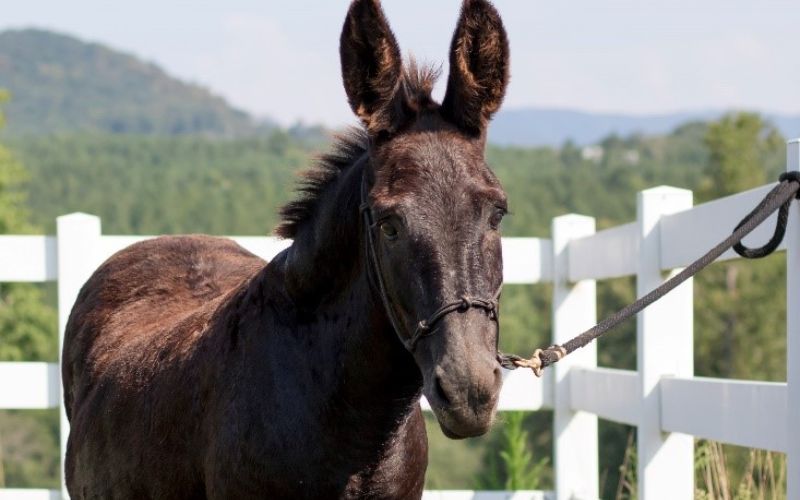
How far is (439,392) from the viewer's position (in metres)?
3.10

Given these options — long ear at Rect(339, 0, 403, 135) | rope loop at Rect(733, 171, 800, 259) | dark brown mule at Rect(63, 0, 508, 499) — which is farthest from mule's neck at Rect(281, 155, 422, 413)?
rope loop at Rect(733, 171, 800, 259)

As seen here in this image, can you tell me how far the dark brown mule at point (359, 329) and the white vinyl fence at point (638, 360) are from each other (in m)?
1.37

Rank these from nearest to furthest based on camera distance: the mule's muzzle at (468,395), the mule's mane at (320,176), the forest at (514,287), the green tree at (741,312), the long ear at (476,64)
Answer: the mule's muzzle at (468,395)
the long ear at (476,64)
the mule's mane at (320,176)
the forest at (514,287)
the green tree at (741,312)

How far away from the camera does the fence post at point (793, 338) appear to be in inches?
165

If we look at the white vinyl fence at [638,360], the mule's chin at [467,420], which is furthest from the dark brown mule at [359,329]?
the white vinyl fence at [638,360]

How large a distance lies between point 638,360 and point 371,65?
2676 millimetres

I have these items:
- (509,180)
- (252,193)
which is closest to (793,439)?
(252,193)

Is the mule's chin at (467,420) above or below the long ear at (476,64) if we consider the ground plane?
below

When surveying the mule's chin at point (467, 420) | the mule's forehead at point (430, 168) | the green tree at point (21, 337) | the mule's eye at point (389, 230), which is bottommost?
the green tree at point (21, 337)

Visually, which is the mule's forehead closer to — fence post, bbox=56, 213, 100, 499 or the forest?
the forest

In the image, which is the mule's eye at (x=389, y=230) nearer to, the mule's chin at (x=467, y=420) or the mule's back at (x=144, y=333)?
the mule's chin at (x=467, y=420)

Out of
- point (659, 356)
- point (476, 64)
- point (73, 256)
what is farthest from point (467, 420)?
point (73, 256)

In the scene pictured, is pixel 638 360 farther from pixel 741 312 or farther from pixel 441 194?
pixel 741 312

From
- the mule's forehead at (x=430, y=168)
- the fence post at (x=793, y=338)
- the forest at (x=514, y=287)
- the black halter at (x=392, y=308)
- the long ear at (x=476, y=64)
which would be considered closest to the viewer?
the black halter at (x=392, y=308)
